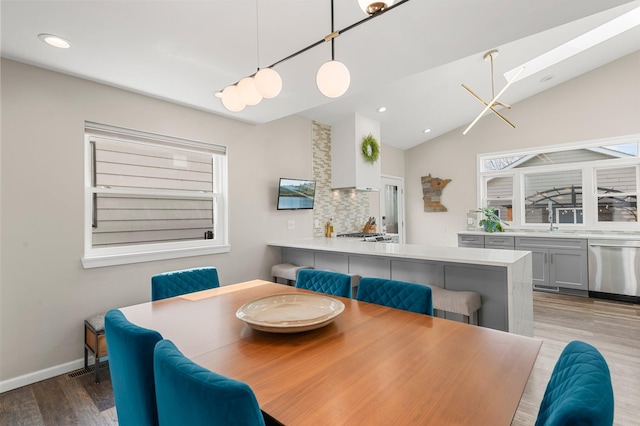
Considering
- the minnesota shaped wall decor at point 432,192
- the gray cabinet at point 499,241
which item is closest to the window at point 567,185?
the minnesota shaped wall decor at point 432,192

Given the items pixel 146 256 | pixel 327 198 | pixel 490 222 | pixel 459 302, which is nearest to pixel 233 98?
pixel 146 256

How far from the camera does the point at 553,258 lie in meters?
4.66

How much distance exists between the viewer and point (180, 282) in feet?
7.49

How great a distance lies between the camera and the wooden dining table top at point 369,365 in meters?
0.80

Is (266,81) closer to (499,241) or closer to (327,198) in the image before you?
(327,198)

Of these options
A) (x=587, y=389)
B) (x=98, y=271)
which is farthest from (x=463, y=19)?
(x=98, y=271)

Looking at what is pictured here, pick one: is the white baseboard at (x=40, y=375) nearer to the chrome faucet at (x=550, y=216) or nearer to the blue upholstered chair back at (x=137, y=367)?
the blue upholstered chair back at (x=137, y=367)

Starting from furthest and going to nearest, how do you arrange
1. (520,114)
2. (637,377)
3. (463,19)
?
(520,114) → (637,377) → (463,19)

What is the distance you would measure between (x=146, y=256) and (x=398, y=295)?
2.45 m

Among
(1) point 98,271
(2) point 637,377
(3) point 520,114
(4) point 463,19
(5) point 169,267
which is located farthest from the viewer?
(3) point 520,114

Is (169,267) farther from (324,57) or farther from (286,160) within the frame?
(324,57)

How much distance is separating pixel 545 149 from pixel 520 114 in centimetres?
76

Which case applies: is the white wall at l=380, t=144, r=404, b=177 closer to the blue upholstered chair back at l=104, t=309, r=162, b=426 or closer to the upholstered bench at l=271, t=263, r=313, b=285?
the upholstered bench at l=271, t=263, r=313, b=285

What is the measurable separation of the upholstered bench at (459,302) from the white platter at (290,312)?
3.52ft
